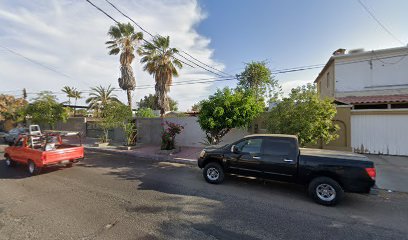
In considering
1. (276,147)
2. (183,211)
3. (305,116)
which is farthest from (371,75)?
(183,211)

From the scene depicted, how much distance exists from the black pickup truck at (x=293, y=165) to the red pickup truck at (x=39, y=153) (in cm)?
548

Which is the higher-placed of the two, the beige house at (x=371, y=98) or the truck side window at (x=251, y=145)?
the beige house at (x=371, y=98)

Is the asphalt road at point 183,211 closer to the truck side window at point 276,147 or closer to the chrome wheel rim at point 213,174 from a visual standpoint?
the chrome wheel rim at point 213,174

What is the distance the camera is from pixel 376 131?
402 inches

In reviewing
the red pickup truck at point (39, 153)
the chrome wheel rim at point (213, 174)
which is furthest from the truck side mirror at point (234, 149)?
the red pickup truck at point (39, 153)

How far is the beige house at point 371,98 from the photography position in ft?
32.8

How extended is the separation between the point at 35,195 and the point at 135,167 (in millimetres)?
3582

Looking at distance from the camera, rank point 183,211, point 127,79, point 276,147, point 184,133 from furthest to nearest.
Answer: point 127,79 → point 184,133 → point 276,147 → point 183,211

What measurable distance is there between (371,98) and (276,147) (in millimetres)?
10419

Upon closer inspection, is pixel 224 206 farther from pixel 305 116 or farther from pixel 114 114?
pixel 114 114

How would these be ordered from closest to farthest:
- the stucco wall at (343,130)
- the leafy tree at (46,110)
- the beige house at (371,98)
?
the beige house at (371,98), the stucco wall at (343,130), the leafy tree at (46,110)

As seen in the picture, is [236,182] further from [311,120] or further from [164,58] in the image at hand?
[164,58]

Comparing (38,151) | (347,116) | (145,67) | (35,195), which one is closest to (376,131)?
(347,116)

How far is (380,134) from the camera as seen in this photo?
10141mm
